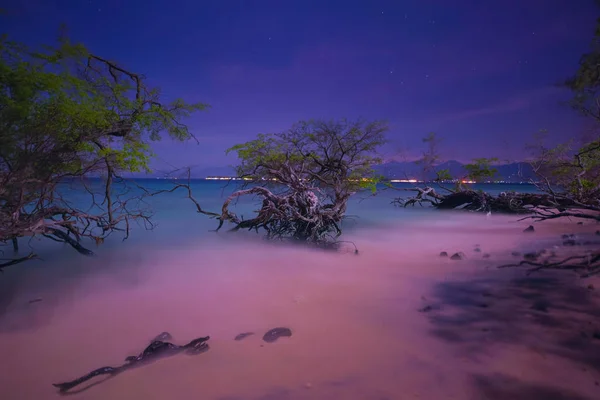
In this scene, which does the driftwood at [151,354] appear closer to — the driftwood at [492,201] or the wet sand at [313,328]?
the wet sand at [313,328]

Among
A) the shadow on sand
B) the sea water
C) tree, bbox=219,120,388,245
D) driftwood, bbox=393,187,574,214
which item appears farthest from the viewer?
driftwood, bbox=393,187,574,214

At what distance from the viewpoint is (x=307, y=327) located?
415cm

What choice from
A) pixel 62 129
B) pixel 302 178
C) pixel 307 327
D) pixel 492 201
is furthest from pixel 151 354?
pixel 492 201

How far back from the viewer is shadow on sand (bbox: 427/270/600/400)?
112 inches

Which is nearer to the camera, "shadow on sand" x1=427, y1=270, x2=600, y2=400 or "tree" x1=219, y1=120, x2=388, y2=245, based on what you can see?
"shadow on sand" x1=427, y1=270, x2=600, y2=400

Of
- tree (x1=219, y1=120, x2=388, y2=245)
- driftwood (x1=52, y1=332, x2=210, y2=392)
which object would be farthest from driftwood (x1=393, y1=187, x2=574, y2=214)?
driftwood (x1=52, y1=332, x2=210, y2=392)

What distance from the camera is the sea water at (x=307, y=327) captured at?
2957 mm

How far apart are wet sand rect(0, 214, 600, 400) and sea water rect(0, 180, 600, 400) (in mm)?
21

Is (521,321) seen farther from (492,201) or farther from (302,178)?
(492,201)

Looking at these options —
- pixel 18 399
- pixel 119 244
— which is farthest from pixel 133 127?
pixel 18 399

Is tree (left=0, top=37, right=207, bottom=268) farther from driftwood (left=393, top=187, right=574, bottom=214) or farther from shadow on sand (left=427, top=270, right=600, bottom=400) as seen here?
driftwood (left=393, top=187, right=574, bottom=214)

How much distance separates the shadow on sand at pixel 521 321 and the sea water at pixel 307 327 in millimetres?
19

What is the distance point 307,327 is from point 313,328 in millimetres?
89

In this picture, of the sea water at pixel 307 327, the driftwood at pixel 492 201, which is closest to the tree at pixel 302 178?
the sea water at pixel 307 327
